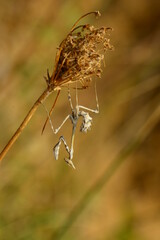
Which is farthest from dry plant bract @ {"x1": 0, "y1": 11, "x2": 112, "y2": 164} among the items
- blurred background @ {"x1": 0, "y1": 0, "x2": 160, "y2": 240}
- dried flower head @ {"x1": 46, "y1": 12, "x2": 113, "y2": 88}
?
blurred background @ {"x1": 0, "y1": 0, "x2": 160, "y2": 240}

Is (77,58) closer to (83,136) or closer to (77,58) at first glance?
(77,58)

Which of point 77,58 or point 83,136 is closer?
point 77,58

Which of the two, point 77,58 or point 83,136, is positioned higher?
point 77,58

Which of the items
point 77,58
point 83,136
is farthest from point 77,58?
point 83,136

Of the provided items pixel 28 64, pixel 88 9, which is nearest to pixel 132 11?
pixel 88 9

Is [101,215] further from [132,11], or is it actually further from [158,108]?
[158,108]

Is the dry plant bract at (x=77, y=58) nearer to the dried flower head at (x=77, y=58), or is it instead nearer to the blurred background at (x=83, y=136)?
the dried flower head at (x=77, y=58)

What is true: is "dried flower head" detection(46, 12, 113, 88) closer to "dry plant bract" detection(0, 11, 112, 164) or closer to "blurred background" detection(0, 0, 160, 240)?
"dry plant bract" detection(0, 11, 112, 164)

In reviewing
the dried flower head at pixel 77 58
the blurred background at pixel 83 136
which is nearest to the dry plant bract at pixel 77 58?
the dried flower head at pixel 77 58

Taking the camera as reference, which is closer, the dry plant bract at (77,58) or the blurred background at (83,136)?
the dry plant bract at (77,58)
